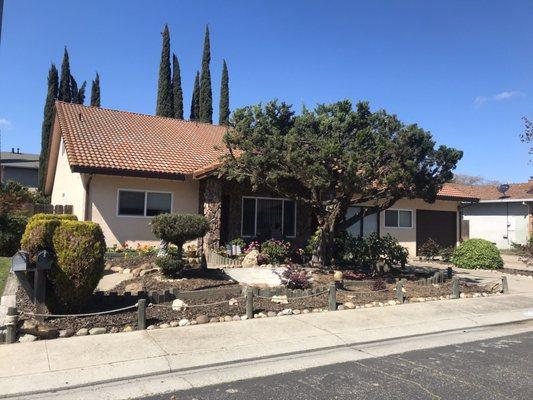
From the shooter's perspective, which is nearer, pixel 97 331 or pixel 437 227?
pixel 97 331

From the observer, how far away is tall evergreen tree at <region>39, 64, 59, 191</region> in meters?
35.4

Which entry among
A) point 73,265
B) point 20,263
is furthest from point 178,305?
point 20,263

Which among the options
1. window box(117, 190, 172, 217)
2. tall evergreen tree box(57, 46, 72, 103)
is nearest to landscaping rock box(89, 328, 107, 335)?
window box(117, 190, 172, 217)

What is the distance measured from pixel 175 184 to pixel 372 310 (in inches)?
363

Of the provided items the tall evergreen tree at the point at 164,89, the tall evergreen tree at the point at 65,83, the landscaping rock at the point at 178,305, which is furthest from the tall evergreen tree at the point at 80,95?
the landscaping rock at the point at 178,305

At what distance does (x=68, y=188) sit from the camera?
18.6 m

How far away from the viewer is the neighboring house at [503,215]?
30.2 m

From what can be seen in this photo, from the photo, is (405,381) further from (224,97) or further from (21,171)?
(21,171)

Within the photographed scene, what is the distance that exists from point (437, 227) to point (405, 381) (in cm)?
1874

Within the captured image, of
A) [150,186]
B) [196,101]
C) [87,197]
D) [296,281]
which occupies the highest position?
[196,101]

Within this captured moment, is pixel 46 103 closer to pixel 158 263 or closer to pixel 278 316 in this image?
pixel 158 263

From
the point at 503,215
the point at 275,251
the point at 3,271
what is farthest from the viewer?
the point at 503,215

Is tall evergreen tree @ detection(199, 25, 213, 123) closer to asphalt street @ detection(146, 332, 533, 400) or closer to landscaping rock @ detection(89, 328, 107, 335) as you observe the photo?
landscaping rock @ detection(89, 328, 107, 335)

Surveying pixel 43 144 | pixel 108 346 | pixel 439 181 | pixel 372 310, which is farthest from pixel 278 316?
pixel 43 144
